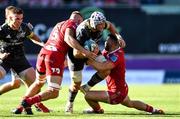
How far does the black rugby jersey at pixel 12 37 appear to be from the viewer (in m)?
14.5

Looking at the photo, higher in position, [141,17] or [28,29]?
[28,29]

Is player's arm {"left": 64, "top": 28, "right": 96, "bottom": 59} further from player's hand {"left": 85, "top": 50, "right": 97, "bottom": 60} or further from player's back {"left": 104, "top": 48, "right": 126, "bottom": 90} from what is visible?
player's back {"left": 104, "top": 48, "right": 126, "bottom": 90}

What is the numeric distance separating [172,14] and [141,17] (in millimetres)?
1268

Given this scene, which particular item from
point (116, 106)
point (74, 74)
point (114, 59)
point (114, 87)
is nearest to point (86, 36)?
point (114, 59)

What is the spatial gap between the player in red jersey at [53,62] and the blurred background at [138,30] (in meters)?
Answer: 12.6

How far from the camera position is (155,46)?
27.9 metres

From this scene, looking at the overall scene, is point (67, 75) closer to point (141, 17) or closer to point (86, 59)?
point (141, 17)

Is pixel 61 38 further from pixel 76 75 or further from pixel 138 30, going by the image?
pixel 138 30

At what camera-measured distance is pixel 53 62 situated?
13.7m

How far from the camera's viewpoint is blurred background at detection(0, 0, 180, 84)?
26984 millimetres

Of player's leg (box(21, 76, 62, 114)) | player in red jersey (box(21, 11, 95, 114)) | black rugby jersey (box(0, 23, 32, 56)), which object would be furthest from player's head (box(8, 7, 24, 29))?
player's leg (box(21, 76, 62, 114))

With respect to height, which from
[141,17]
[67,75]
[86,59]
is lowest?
[67,75]

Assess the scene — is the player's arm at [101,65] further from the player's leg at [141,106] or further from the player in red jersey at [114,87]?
the player's leg at [141,106]

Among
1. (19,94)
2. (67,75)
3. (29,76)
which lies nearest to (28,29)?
(29,76)
